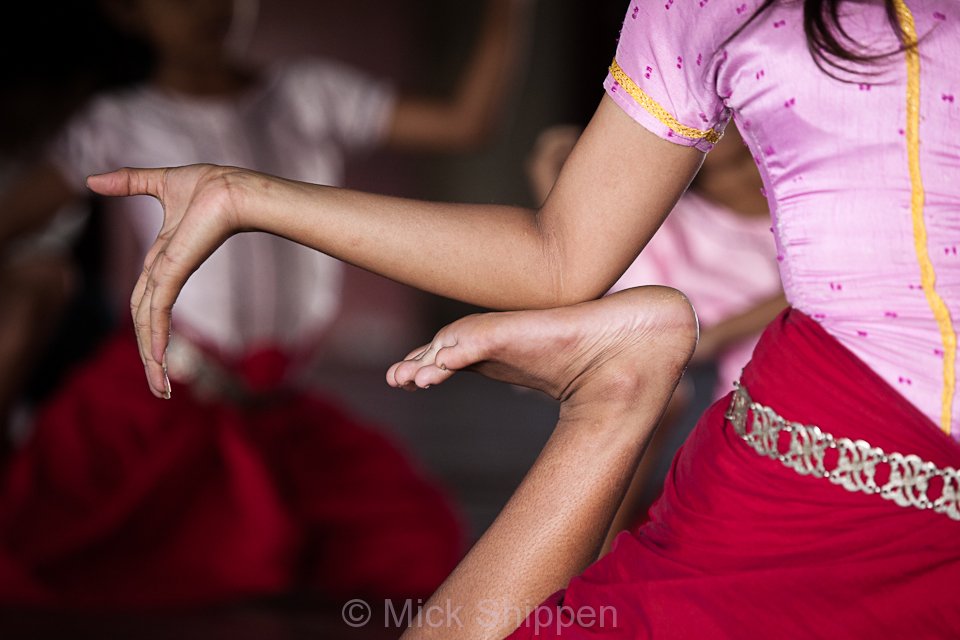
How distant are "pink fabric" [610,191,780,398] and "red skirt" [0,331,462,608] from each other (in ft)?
2.13

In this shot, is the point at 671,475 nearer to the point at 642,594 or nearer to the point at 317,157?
the point at 642,594

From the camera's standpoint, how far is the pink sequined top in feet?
2.91

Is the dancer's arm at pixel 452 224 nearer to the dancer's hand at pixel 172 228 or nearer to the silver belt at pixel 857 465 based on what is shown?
the dancer's hand at pixel 172 228

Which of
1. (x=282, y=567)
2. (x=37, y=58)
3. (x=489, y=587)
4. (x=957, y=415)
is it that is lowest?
(x=282, y=567)

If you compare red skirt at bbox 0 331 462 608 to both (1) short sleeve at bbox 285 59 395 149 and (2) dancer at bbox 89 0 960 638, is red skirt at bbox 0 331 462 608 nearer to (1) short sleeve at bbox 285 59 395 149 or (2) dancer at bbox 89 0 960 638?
(1) short sleeve at bbox 285 59 395 149

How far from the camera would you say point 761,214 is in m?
2.49

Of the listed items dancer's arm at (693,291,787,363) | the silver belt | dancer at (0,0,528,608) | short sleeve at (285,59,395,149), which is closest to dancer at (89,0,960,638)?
the silver belt

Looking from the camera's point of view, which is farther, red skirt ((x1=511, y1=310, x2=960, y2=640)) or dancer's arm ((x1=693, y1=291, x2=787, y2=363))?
dancer's arm ((x1=693, y1=291, x2=787, y2=363))

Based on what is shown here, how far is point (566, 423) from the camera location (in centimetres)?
104

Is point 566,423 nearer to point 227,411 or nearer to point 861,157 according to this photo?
point 861,157

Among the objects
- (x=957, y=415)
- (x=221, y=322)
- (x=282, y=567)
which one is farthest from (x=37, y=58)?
(x=957, y=415)

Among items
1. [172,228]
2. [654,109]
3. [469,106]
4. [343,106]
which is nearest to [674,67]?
[654,109]

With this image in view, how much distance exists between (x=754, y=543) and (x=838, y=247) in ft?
0.76

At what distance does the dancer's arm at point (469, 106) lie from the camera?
2.37 m
